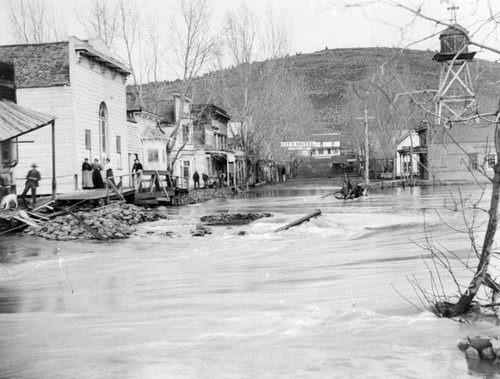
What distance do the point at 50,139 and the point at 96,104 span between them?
3662 mm

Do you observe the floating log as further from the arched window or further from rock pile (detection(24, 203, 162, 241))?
the arched window

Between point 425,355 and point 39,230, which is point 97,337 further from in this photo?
point 39,230

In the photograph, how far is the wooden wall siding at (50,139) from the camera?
28.3m

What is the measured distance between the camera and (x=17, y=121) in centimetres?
2053

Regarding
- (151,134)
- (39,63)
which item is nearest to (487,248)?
(39,63)

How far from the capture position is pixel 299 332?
7.97 meters

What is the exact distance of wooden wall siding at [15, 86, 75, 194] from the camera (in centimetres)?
2830

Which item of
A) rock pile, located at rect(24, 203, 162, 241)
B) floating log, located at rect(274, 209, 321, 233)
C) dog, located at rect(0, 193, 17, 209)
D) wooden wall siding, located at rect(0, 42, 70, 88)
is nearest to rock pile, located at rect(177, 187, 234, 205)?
wooden wall siding, located at rect(0, 42, 70, 88)

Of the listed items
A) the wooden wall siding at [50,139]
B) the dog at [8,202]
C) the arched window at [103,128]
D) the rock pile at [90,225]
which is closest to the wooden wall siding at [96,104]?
the arched window at [103,128]

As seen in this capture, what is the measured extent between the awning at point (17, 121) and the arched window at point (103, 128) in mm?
9575

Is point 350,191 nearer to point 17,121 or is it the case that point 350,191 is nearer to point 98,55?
point 98,55

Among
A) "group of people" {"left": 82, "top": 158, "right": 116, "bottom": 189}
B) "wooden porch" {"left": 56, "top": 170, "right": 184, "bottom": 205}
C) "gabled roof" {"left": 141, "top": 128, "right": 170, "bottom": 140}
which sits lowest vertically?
"wooden porch" {"left": 56, "top": 170, "right": 184, "bottom": 205}

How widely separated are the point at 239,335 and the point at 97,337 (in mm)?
1710

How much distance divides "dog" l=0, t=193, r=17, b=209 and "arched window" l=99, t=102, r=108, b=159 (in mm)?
10667
